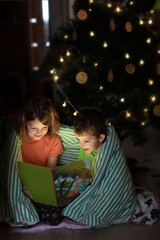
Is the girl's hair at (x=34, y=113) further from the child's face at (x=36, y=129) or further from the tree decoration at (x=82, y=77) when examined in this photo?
the tree decoration at (x=82, y=77)

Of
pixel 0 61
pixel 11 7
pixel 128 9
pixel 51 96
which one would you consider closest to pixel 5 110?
pixel 51 96

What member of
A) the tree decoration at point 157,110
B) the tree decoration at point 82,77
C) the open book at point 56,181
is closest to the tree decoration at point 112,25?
the tree decoration at point 82,77

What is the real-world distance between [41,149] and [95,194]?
0.35 meters

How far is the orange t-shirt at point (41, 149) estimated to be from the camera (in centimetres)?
171

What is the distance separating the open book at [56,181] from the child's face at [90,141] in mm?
65

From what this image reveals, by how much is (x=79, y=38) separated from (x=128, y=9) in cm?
33

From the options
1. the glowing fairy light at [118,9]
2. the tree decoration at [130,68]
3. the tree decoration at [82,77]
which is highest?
the glowing fairy light at [118,9]

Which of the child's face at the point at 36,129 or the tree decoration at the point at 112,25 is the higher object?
the tree decoration at the point at 112,25

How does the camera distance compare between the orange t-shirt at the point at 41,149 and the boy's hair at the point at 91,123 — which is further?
the orange t-shirt at the point at 41,149

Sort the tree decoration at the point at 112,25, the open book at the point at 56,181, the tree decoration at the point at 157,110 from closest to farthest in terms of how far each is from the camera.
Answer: the open book at the point at 56,181, the tree decoration at the point at 112,25, the tree decoration at the point at 157,110

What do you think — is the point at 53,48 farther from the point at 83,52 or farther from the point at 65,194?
the point at 65,194

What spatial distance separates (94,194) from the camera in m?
1.62

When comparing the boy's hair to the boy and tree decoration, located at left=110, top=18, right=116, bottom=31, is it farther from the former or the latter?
tree decoration, located at left=110, top=18, right=116, bottom=31

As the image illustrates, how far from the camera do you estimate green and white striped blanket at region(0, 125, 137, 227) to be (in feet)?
5.16
